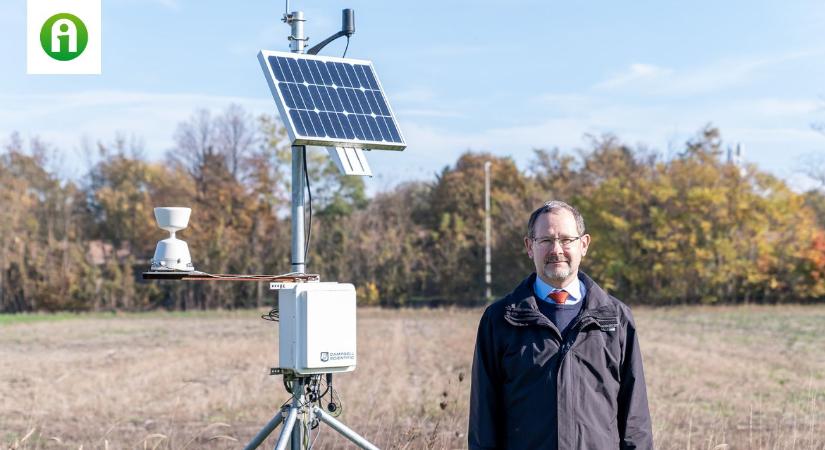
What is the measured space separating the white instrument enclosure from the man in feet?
3.42

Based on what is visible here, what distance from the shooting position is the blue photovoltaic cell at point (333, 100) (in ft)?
17.5

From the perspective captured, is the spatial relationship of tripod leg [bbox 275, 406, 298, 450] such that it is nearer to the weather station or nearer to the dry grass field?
the weather station

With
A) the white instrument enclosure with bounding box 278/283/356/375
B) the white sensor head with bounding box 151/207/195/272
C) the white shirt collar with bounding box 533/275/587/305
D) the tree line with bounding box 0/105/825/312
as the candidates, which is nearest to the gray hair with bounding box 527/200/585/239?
the white shirt collar with bounding box 533/275/587/305

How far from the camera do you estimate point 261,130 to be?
49.6 meters

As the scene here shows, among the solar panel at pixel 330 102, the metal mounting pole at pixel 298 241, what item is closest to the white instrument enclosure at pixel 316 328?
the metal mounting pole at pixel 298 241

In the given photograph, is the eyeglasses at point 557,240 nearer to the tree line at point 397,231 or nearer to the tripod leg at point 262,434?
the tripod leg at point 262,434

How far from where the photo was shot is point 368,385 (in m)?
14.7

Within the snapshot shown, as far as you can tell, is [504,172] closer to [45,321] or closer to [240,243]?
[240,243]

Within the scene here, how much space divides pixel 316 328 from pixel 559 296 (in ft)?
4.60

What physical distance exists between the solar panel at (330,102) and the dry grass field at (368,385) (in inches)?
58.3

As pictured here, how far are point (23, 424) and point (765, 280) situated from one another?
35915 mm

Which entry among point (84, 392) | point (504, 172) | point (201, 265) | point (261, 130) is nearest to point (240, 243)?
point (201, 265)

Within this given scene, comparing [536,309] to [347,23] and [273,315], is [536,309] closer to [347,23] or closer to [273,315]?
[273,315]

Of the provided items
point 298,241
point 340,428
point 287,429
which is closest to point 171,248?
point 298,241
